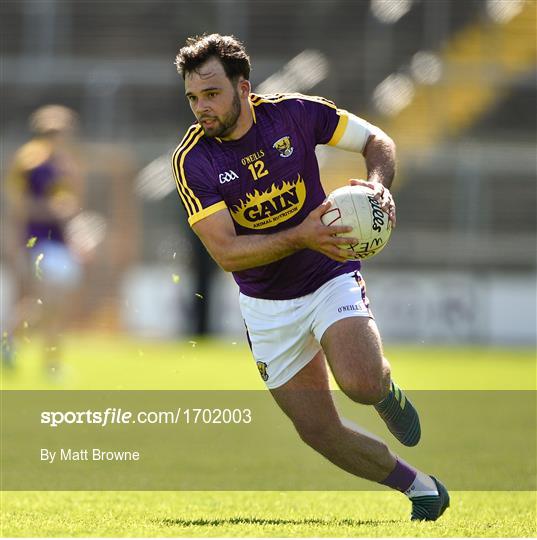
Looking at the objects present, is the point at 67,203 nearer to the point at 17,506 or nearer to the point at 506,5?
the point at 17,506

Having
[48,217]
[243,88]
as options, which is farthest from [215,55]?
[48,217]

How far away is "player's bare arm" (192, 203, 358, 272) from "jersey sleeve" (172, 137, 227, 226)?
4 cm

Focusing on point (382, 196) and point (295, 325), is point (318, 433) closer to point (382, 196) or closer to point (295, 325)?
point (295, 325)

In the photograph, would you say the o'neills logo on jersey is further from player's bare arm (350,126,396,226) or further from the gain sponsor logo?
player's bare arm (350,126,396,226)

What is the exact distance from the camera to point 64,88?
22.6 metres

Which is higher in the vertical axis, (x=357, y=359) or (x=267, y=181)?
(x=267, y=181)

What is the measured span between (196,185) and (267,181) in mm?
350

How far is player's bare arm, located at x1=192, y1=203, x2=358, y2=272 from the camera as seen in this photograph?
16.1 ft

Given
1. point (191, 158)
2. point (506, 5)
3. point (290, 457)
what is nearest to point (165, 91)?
point (506, 5)

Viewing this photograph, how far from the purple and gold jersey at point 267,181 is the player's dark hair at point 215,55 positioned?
30 cm

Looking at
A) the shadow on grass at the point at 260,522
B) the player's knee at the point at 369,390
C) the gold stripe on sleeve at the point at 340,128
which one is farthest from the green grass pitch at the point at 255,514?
the gold stripe on sleeve at the point at 340,128

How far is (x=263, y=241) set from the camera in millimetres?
5031

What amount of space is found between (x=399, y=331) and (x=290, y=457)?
38.3 ft

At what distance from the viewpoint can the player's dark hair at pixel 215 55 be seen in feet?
17.1
